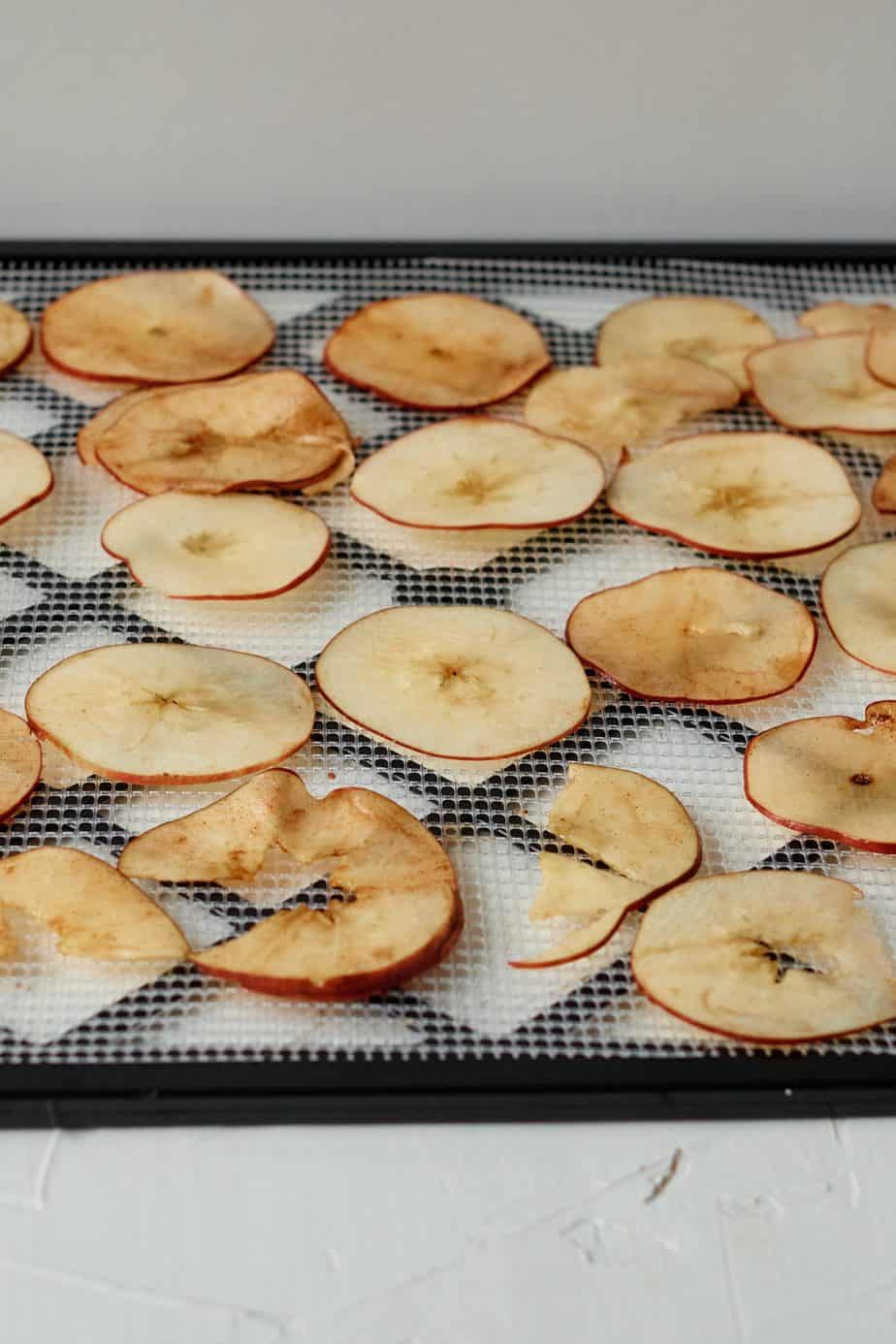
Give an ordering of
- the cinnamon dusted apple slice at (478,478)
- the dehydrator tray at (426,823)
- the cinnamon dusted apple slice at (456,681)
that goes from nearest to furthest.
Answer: the dehydrator tray at (426,823) → the cinnamon dusted apple slice at (456,681) → the cinnamon dusted apple slice at (478,478)

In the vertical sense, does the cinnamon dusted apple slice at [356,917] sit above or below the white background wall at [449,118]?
below

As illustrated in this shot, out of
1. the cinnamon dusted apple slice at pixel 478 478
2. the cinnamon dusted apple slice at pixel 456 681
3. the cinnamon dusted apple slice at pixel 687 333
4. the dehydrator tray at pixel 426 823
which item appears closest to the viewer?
the dehydrator tray at pixel 426 823

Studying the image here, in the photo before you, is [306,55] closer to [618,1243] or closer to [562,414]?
[562,414]

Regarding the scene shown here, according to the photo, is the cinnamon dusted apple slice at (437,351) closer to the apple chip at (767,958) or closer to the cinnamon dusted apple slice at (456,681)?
the cinnamon dusted apple slice at (456,681)

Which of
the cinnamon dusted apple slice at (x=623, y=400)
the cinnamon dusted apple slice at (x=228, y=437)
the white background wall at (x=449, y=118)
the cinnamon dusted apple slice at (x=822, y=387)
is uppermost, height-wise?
the white background wall at (x=449, y=118)

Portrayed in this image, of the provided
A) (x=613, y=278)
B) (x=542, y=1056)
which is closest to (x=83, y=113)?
(x=613, y=278)

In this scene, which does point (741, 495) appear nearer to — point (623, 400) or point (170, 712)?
point (623, 400)

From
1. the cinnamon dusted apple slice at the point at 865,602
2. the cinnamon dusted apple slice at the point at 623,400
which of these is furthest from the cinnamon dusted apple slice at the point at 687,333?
the cinnamon dusted apple slice at the point at 865,602
